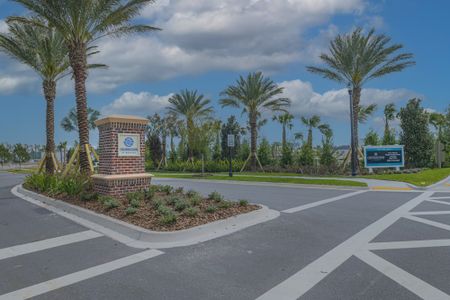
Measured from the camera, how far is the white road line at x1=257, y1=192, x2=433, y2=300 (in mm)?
4309

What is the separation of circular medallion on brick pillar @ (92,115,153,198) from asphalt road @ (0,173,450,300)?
1.98 meters

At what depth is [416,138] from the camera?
2797 cm

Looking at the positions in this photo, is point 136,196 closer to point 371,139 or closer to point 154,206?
point 154,206

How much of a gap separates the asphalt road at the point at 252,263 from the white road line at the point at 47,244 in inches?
0.8

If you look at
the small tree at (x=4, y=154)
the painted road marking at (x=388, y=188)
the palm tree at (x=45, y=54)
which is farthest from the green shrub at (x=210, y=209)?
the small tree at (x=4, y=154)

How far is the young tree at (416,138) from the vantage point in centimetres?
→ 2795

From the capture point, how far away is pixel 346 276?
478 cm

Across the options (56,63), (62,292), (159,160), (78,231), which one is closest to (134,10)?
(56,63)

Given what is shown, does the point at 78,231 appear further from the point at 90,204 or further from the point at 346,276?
the point at 346,276

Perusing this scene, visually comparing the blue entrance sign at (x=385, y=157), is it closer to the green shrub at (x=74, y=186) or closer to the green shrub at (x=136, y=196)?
the green shrub at (x=136, y=196)

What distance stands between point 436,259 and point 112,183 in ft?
26.0

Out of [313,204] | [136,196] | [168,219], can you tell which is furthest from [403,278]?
[136,196]

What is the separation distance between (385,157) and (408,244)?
19223 millimetres

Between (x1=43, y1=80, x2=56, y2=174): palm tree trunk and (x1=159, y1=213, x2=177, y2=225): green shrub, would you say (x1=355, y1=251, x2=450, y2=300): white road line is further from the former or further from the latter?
(x1=43, y1=80, x2=56, y2=174): palm tree trunk
